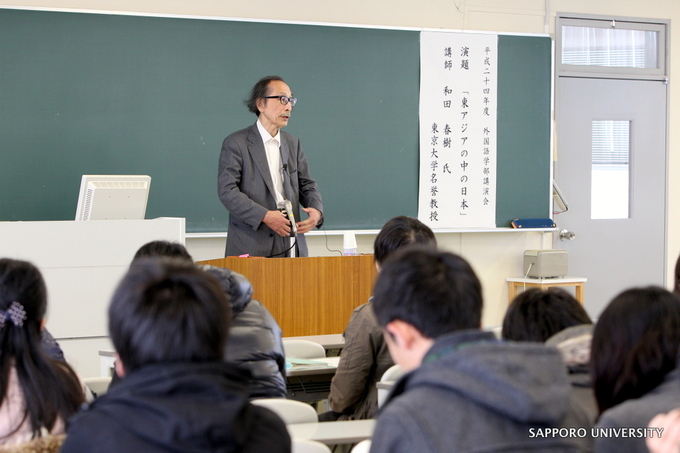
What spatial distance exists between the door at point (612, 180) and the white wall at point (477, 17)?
16 cm

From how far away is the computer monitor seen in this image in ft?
12.0

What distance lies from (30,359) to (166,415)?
79 cm

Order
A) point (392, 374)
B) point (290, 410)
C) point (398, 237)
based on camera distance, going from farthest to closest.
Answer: point (398, 237) → point (392, 374) → point (290, 410)

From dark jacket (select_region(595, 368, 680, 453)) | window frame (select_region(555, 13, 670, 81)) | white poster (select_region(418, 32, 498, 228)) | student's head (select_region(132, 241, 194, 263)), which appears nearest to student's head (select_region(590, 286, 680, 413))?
dark jacket (select_region(595, 368, 680, 453))

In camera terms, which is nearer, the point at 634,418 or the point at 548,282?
the point at 634,418

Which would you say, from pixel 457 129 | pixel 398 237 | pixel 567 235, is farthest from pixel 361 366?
pixel 567 235

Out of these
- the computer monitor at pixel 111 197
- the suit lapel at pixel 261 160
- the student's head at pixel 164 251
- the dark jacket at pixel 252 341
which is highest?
the suit lapel at pixel 261 160

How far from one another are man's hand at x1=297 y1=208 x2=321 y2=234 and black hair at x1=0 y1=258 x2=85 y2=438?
2468 millimetres

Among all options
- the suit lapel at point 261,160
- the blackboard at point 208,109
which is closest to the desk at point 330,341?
the suit lapel at point 261,160

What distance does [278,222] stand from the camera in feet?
13.2

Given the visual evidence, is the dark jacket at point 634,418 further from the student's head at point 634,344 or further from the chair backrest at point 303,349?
the chair backrest at point 303,349

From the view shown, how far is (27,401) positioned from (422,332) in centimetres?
91

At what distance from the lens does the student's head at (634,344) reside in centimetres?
131

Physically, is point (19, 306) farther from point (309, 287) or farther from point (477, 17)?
point (477, 17)
